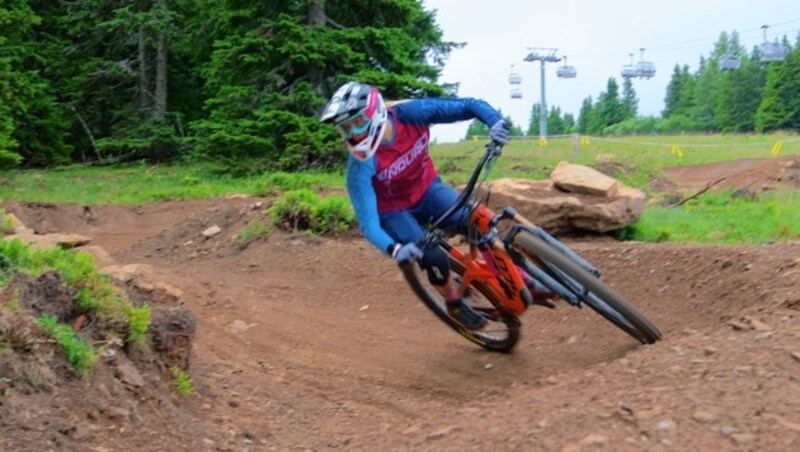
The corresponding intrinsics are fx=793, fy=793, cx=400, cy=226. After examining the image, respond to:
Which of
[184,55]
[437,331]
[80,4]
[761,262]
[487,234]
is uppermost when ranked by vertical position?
[80,4]

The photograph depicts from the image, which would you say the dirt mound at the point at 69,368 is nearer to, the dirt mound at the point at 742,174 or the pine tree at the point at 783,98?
the dirt mound at the point at 742,174

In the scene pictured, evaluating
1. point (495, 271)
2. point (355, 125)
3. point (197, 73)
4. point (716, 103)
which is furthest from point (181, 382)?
point (716, 103)

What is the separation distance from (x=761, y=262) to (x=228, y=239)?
7120mm

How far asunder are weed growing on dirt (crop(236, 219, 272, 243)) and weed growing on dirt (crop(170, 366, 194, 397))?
5947mm

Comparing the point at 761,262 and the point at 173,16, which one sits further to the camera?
the point at 173,16

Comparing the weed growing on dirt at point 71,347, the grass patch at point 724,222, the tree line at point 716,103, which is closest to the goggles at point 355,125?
the weed growing on dirt at point 71,347

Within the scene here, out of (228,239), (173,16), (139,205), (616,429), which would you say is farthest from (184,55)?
(616,429)

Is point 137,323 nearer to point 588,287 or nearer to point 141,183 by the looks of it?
point 588,287

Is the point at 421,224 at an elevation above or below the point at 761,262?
above

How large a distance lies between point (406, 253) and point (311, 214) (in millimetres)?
5639

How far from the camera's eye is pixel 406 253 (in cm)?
532

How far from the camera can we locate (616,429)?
339 cm

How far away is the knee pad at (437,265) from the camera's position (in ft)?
19.2

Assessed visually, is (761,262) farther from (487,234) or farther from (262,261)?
(262,261)
